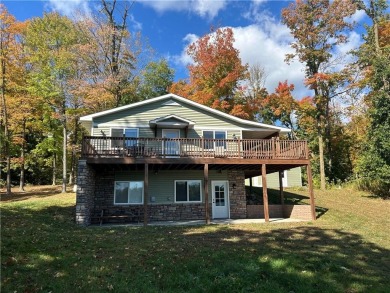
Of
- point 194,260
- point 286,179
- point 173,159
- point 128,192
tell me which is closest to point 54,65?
point 128,192

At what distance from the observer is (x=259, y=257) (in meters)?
7.45

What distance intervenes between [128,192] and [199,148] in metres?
4.52

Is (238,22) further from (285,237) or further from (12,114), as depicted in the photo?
(285,237)

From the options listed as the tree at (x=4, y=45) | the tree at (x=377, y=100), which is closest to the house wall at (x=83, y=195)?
the tree at (x=4, y=45)

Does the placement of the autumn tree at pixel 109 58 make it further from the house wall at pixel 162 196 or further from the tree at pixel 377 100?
the tree at pixel 377 100

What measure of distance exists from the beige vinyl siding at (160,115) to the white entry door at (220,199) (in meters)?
3.42

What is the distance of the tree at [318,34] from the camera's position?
84.4 feet

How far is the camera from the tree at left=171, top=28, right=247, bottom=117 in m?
27.6

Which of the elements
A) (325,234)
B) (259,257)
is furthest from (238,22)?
(259,257)

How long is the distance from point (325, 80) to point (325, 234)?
18.7 metres

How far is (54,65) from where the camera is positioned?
25344 mm

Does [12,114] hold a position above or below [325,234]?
above

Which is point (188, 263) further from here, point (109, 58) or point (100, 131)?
point (109, 58)

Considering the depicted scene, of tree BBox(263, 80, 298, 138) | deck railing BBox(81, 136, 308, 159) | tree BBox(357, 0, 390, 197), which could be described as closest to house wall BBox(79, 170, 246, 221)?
deck railing BBox(81, 136, 308, 159)
